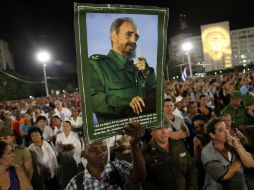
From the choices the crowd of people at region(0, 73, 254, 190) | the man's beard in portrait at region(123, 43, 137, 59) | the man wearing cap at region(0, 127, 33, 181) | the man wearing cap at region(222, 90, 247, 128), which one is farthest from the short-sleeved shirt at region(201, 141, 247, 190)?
the man wearing cap at region(222, 90, 247, 128)

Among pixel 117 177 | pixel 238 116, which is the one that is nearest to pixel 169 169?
pixel 117 177

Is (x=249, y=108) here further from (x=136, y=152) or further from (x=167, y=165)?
(x=136, y=152)

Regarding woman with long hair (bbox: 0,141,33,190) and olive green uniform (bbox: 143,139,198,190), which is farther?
olive green uniform (bbox: 143,139,198,190)

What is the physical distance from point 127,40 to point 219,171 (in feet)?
7.74

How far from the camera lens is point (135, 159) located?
10.2 feet

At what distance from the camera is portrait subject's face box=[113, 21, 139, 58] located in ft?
8.76

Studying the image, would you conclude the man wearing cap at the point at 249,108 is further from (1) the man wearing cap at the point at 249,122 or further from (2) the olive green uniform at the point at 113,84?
(2) the olive green uniform at the point at 113,84

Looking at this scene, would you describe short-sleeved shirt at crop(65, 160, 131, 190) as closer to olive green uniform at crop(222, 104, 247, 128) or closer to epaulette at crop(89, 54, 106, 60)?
epaulette at crop(89, 54, 106, 60)

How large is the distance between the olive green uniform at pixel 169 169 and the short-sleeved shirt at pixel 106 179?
107cm

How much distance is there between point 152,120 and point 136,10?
31.8 inches

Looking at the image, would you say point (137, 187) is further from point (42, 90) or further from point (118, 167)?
point (42, 90)

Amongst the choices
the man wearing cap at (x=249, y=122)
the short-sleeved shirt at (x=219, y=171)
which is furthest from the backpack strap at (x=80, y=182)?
the man wearing cap at (x=249, y=122)

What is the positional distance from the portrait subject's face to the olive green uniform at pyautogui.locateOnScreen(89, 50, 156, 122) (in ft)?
0.16

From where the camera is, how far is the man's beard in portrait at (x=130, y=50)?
271cm
